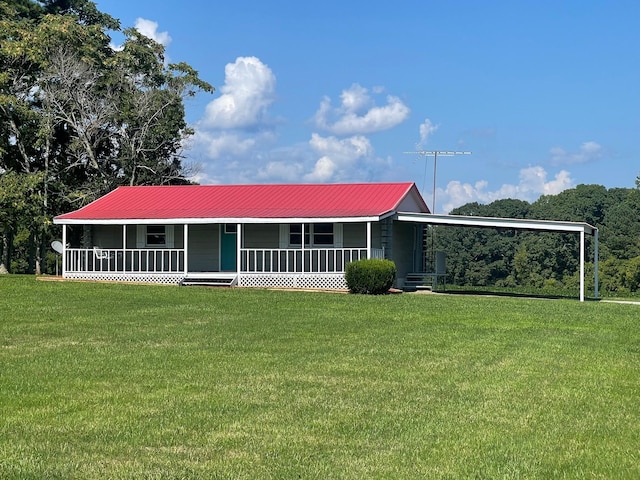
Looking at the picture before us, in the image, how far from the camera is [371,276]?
21.4m

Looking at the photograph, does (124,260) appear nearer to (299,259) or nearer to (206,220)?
(206,220)

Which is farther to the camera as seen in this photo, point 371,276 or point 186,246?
point 186,246

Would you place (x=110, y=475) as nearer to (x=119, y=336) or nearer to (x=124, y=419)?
(x=124, y=419)

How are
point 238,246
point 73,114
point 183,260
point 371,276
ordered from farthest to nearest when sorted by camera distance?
point 73,114 → point 183,260 → point 238,246 → point 371,276

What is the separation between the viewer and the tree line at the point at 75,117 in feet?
96.6

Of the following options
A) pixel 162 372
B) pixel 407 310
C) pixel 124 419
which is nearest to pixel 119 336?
pixel 162 372

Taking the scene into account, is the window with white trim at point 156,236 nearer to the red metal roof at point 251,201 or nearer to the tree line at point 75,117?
the red metal roof at point 251,201

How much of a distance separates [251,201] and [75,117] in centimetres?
937

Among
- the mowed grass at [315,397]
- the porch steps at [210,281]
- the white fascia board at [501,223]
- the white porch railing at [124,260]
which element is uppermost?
the white fascia board at [501,223]

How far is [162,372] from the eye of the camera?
28.5ft

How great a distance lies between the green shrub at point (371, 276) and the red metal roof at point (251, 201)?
184 cm

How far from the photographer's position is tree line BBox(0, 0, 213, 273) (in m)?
29.5

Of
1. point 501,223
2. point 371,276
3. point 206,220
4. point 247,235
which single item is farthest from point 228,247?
point 501,223

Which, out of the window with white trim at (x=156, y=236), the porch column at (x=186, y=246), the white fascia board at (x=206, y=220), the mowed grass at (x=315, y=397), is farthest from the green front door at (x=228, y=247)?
the mowed grass at (x=315, y=397)
